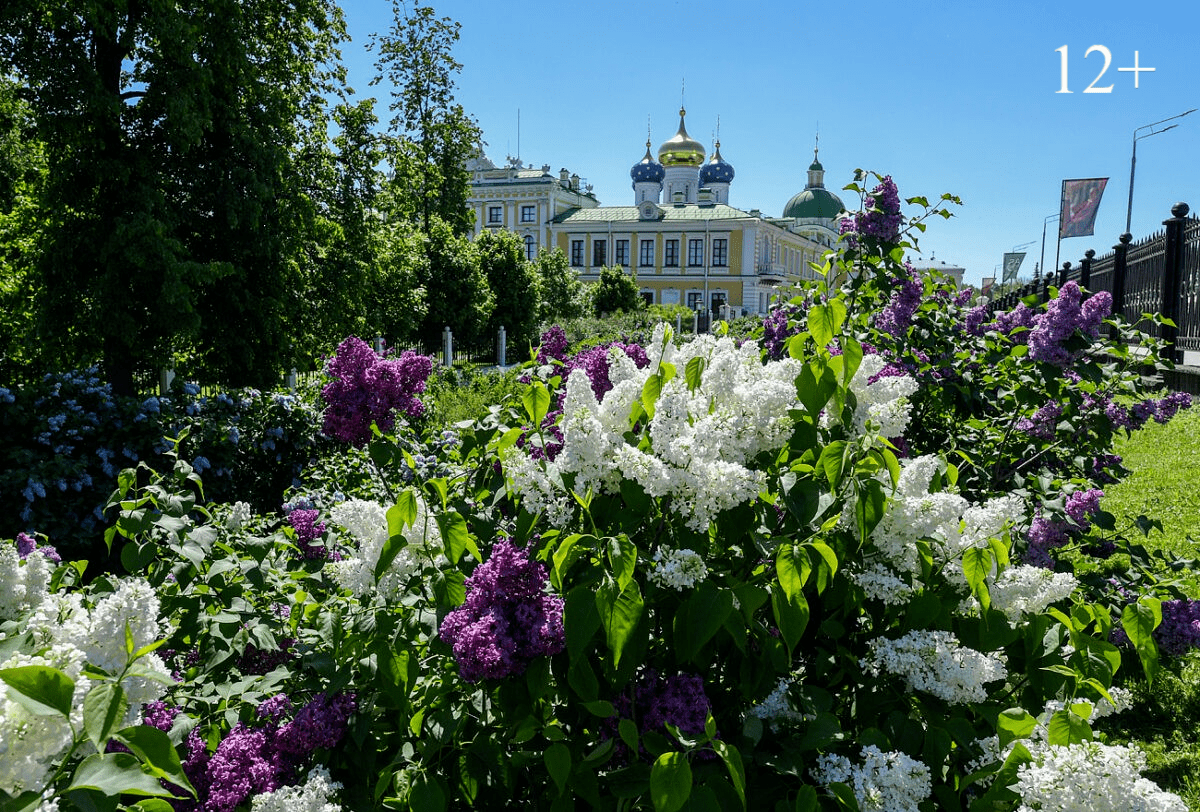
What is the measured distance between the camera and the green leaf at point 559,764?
51.1 inches

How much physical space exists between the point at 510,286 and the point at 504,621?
26.5 metres

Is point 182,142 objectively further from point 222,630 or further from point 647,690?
point 647,690

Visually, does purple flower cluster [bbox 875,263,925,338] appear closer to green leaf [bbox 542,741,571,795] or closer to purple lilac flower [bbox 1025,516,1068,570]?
purple lilac flower [bbox 1025,516,1068,570]

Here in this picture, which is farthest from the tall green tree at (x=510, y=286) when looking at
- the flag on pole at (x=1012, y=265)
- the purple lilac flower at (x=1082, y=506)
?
the purple lilac flower at (x=1082, y=506)

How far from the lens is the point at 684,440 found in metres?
1.43

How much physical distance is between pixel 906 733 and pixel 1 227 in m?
14.1

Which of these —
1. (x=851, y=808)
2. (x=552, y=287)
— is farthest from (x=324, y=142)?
(x=552, y=287)

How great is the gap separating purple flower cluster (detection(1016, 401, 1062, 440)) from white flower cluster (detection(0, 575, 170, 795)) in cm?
315

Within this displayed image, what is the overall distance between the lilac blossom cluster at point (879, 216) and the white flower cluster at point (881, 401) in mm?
1855

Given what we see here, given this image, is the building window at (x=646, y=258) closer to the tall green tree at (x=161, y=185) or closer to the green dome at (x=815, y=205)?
the green dome at (x=815, y=205)

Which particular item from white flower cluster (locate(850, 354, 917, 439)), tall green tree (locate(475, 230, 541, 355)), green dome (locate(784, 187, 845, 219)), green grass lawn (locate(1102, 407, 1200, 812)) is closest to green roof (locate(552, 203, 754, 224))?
green dome (locate(784, 187, 845, 219))

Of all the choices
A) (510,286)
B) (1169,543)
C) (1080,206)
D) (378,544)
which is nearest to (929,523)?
(378,544)

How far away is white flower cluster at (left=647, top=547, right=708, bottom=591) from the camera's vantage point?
4.48 feet

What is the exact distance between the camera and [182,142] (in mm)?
10375
